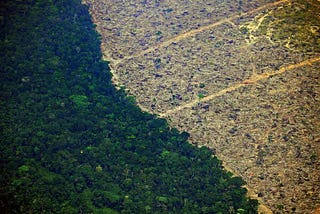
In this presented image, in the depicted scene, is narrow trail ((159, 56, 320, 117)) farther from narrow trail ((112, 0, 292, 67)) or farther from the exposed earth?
narrow trail ((112, 0, 292, 67))

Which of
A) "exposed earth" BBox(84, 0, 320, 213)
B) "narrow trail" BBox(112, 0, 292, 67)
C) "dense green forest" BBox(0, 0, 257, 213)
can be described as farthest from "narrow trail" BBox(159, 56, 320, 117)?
"narrow trail" BBox(112, 0, 292, 67)

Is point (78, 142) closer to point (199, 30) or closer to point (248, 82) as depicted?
point (248, 82)

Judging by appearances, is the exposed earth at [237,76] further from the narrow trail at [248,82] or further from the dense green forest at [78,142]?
the dense green forest at [78,142]

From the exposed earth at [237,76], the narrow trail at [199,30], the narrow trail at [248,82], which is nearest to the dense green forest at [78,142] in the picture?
the exposed earth at [237,76]

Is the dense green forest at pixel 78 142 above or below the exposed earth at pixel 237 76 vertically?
below

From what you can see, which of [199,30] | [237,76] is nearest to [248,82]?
[237,76]

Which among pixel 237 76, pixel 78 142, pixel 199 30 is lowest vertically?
pixel 78 142
